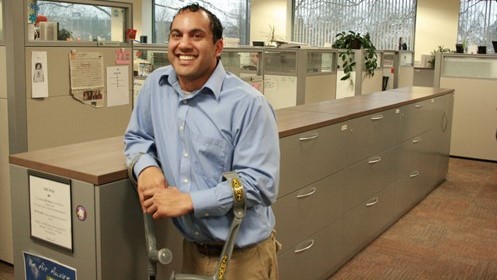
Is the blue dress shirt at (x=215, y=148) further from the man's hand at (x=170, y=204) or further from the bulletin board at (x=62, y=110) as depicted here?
the bulletin board at (x=62, y=110)

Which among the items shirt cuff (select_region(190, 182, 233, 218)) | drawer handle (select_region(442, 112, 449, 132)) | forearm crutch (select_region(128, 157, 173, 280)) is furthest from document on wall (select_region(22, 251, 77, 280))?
drawer handle (select_region(442, 112, 449, 132))

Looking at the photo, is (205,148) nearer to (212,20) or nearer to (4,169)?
(212,20)

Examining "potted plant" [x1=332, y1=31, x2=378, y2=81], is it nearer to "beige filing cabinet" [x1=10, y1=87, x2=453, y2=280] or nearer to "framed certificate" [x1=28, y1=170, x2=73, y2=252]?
"beige filing cabinet" [x1=10, y1=87, x2=453, y2=280]

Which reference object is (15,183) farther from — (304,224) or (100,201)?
(304,224)

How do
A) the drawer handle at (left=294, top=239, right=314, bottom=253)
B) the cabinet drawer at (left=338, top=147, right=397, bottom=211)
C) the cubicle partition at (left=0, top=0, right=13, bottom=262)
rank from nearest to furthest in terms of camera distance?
the drawer handle at (left=294, top=239, right=314, bottom=253), the cubicle partition at (left=0, top=0, right=13, bottom=262), the cabinet drawer at (left=338, top=147, right=397, bottom=211)

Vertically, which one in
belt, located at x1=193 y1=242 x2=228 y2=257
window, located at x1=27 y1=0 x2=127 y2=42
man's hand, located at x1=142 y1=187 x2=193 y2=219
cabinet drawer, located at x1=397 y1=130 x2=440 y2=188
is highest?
window, located at x1=27 y1=0 x2=127 y2=42

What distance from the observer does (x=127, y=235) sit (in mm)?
1587

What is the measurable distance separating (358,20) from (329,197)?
8.20m

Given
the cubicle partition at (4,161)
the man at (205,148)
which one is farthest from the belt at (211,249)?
the cubicle partition at (4,161)

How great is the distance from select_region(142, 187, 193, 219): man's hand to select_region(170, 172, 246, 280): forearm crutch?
0.36 feet

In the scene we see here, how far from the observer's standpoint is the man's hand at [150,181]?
1426mm

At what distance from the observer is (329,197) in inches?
115

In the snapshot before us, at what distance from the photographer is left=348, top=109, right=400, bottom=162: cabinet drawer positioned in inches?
125

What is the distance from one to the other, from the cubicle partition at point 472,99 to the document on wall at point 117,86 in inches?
162
